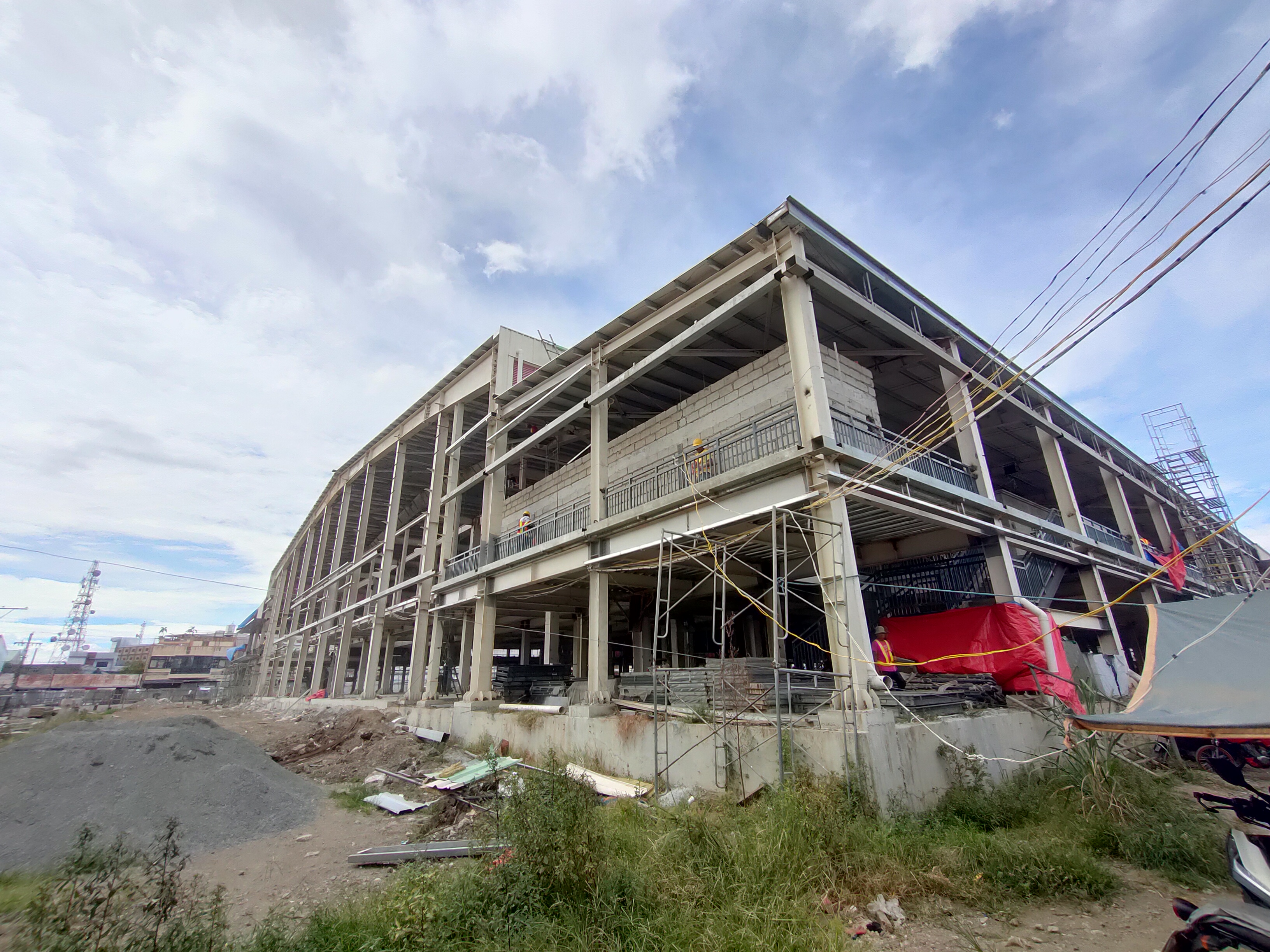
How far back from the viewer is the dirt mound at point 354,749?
1547 centimetres

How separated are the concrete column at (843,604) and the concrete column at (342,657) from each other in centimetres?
2878

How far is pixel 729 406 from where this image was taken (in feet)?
47.5

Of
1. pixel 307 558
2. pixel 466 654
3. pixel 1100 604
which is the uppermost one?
pixel 307 558

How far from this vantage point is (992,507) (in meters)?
13.0

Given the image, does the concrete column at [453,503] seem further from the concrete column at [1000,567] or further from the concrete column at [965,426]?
the concrete column at [1000,567]

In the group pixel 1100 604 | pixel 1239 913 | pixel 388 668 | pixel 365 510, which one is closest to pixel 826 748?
pixel 1239 913

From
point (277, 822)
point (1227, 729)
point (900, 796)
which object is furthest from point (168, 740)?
point (1227, 729)

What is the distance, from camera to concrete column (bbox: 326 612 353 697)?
3081 cm

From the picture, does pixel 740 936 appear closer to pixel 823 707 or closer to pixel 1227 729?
pixel 1227 729

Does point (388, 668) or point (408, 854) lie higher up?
point (388, 668)

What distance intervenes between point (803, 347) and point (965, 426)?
4.35 metres

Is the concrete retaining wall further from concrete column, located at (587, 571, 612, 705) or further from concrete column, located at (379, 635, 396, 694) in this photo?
concrete column, located at (379, 635, 396, 694)

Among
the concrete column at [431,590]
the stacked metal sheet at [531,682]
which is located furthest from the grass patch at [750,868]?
the concrete column at [431,590]

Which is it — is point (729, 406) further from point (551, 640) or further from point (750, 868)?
point (551, 640)
